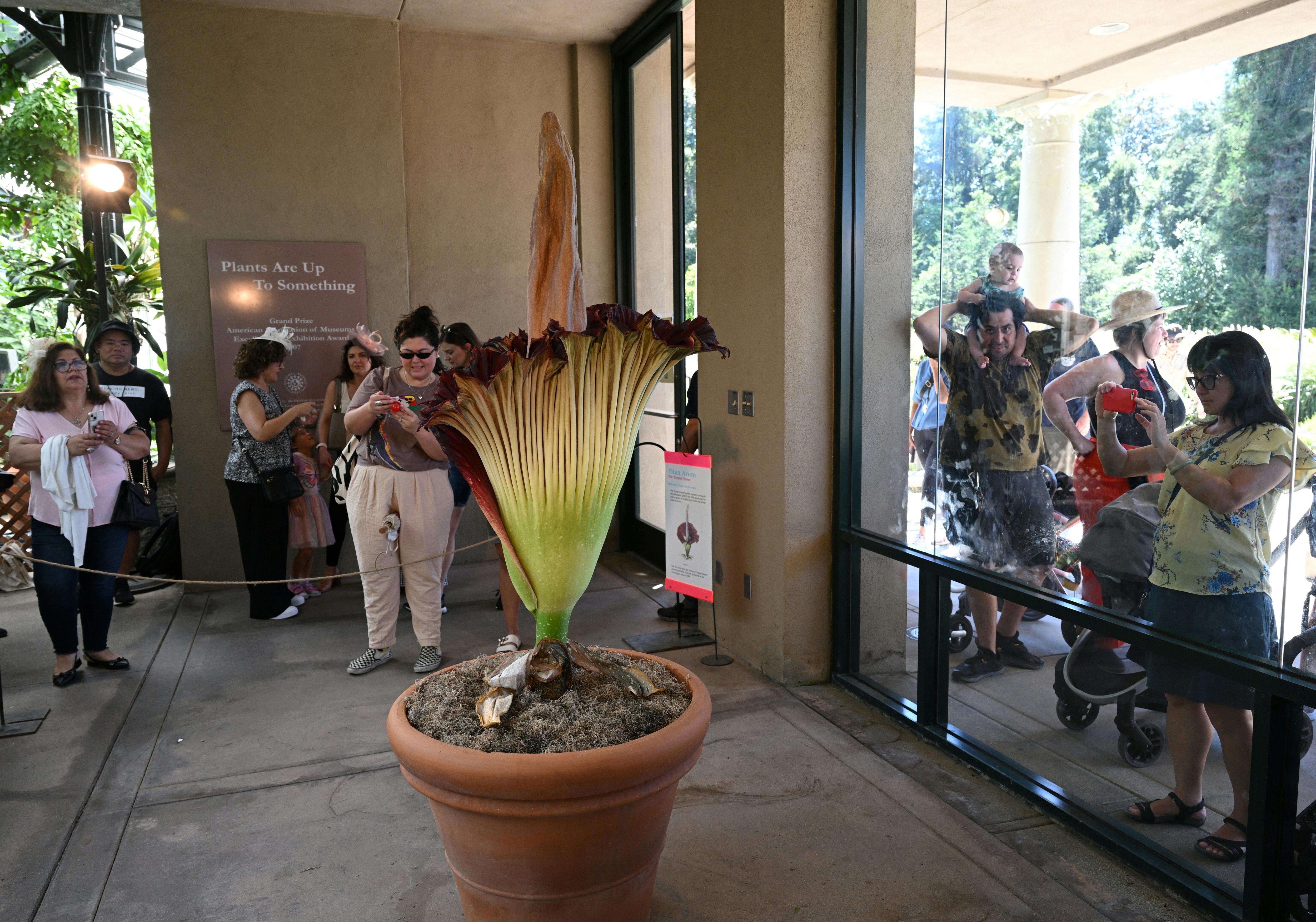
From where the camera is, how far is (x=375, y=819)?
2764mm

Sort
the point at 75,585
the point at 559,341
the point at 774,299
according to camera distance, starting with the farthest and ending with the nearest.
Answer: the point at 75,585 → the point at 774,299 → the point at 559,341

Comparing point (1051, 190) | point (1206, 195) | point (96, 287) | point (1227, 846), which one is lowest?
point (1227, 846)

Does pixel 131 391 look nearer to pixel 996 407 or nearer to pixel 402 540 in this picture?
pixel 402 540

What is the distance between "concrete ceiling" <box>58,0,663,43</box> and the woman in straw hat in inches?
158

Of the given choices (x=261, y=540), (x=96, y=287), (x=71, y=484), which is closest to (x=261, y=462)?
(x=261, y=540)

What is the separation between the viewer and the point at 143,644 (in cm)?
457

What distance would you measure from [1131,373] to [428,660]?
10.3ft

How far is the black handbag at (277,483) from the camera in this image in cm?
486

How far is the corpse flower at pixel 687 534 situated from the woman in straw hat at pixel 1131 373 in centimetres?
181

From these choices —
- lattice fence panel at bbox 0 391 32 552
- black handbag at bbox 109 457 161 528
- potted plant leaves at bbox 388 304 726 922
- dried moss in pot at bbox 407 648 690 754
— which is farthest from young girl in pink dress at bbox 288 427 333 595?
potted plant leaves at bbox 388 304 726 922

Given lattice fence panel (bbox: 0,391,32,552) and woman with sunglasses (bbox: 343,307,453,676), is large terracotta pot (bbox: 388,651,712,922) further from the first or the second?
lattice fence panel (bbox: 0,391,32,552)

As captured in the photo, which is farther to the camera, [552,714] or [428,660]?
[428,660]

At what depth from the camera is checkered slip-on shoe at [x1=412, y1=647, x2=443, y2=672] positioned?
4074 mm

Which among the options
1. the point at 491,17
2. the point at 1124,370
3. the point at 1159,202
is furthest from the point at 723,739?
the point at 491,17
